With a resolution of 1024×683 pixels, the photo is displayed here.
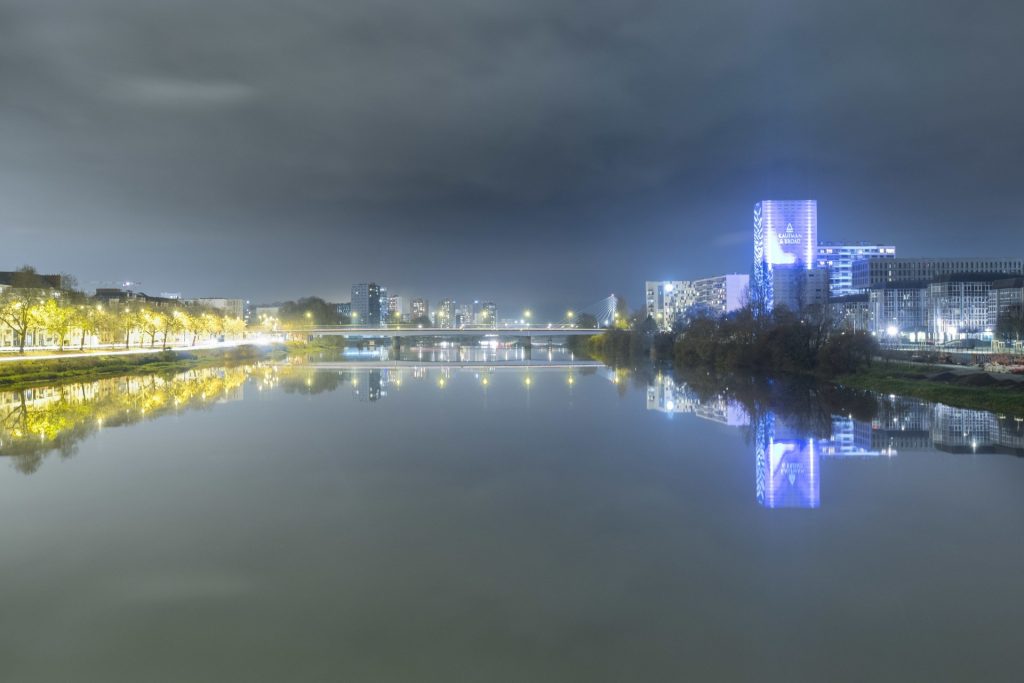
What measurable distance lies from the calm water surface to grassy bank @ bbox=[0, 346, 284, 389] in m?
15.6

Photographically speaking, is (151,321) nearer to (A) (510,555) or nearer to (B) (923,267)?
(A) (510,555)

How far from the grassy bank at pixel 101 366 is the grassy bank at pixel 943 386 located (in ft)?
117

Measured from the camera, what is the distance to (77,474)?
42.4 feet

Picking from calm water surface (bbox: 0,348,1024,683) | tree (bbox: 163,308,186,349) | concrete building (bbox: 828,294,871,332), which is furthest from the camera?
concrete building (bbox: 828,294,871,332)

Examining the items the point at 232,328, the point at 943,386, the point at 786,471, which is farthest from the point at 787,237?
the point at 786,471

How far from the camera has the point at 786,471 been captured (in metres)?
13.4

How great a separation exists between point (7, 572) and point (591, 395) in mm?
22687

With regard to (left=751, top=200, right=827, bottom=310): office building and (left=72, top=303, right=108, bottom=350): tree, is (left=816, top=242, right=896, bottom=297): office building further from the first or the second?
(left=72, top=303, right=108, bottom=350): tree

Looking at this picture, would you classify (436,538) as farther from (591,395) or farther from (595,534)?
(591,395)

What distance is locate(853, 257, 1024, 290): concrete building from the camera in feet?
291

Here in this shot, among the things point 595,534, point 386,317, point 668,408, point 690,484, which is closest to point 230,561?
point 595,534

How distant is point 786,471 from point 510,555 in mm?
7309

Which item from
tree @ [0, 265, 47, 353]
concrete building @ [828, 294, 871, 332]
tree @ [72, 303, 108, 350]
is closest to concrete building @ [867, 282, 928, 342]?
concrete building @ [828, 294, 871, 332]

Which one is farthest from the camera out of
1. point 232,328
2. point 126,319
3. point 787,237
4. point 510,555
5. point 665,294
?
point 665,294
